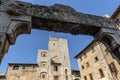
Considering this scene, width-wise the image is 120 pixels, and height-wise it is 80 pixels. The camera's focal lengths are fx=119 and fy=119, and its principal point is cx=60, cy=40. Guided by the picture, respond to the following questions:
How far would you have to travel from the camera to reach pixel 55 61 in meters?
32.5

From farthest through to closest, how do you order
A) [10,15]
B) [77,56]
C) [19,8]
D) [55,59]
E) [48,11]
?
1. [55,59]
2. [77,56]
3. [48,11]
4. [19,8]
5. [10,15]

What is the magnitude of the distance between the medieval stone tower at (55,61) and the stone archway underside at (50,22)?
25613mm

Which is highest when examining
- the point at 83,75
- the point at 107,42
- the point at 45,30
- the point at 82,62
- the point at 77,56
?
the point at 77,56

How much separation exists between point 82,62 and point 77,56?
222cm

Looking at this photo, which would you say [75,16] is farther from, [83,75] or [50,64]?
[50,64]

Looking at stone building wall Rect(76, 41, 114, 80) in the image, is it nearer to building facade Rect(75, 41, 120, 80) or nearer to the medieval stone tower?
building facade Rect(75, 41, 120, 80)

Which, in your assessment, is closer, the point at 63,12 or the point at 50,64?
the point at 63,12

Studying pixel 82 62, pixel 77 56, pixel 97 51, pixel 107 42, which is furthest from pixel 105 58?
pixel 107 42

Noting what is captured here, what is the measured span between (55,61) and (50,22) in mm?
29192

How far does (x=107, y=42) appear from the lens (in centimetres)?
459

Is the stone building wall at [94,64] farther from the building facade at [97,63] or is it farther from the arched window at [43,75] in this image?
the arched window at [43,75]

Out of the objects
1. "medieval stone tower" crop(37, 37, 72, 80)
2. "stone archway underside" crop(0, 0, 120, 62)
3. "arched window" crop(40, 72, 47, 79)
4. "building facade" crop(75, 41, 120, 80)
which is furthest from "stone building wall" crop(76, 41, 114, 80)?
"stone archway underside" crop(0, 0, 120, 62)

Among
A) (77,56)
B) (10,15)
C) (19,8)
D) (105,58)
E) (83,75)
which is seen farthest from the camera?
(77,56)

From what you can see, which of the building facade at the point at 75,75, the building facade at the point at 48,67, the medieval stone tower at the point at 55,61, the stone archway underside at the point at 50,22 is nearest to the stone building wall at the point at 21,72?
the building facade at the point at 48,67
